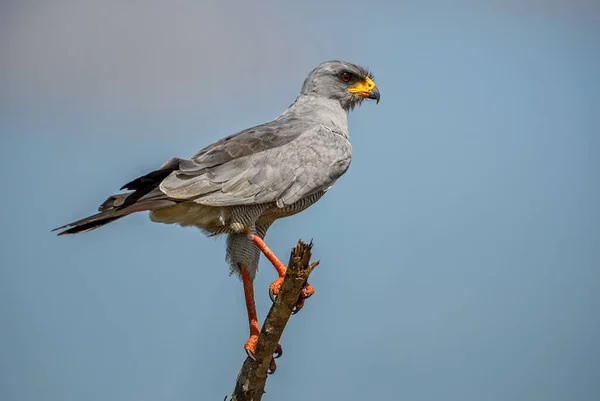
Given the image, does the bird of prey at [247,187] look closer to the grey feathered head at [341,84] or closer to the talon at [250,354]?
the talon at [250,354]

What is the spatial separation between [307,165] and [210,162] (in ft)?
3.62

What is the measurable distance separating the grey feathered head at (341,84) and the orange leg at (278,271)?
258 cm

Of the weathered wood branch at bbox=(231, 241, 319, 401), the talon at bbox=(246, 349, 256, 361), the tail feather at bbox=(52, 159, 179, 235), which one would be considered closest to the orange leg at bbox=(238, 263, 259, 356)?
the talon at bbox=(246, 349, 256, 361)

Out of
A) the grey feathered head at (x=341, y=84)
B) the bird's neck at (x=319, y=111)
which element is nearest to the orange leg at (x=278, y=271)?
the bird's neck at (x=319, y=111)

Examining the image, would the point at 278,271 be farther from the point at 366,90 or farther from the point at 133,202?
the point at 366,90

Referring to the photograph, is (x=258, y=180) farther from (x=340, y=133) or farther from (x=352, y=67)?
(x=352, y=67)

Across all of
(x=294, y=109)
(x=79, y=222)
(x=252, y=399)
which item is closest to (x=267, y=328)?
(x=252, y=399)

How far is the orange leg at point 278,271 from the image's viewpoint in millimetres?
8195

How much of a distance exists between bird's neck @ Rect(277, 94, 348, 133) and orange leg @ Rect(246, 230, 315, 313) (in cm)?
177

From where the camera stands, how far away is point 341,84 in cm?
1063

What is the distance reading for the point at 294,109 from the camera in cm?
1030

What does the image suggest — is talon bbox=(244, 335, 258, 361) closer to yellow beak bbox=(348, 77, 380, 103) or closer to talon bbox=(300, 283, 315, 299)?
talon bbox=(300, 283, 315, 299)

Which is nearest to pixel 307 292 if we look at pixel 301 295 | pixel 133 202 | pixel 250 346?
pixel 301 295

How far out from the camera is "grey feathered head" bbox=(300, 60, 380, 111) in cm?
1055
